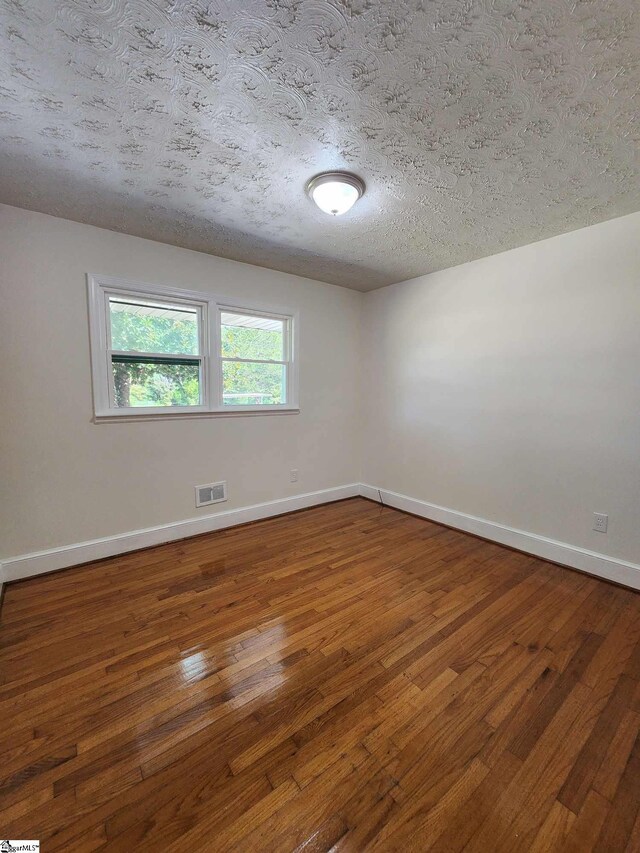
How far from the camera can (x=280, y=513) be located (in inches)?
143

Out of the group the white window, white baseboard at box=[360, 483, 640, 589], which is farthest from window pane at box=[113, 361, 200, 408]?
white baseboard at box=[360, 483, 640, 589]

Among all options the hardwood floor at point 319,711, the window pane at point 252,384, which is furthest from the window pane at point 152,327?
the hardwood floor at point 319,711

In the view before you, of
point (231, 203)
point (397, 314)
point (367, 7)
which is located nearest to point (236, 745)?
point (367, 7)

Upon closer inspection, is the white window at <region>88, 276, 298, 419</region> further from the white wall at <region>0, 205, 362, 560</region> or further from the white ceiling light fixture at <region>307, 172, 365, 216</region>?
the white ceiling light fixture at <region>307, 172, 365, 216</region>

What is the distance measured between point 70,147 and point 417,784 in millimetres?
3117

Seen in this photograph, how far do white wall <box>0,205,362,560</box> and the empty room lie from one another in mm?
22

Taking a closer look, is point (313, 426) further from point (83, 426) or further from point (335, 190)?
point (335, 190)

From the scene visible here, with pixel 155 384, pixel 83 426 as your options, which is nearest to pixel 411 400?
pixel 155 384

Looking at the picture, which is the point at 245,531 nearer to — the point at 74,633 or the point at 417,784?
the point at 74,633

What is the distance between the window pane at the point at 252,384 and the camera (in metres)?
3.24

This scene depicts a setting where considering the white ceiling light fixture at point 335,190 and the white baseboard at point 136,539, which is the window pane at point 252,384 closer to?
the white baseboard at point 136,539

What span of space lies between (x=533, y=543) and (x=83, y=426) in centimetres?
374

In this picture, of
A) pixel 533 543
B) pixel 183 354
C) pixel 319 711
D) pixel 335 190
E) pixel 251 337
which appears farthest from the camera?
pixel 251 337

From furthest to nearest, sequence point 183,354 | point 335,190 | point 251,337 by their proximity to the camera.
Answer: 1. point 251,337
2. point 183,354
3. point 335,190
